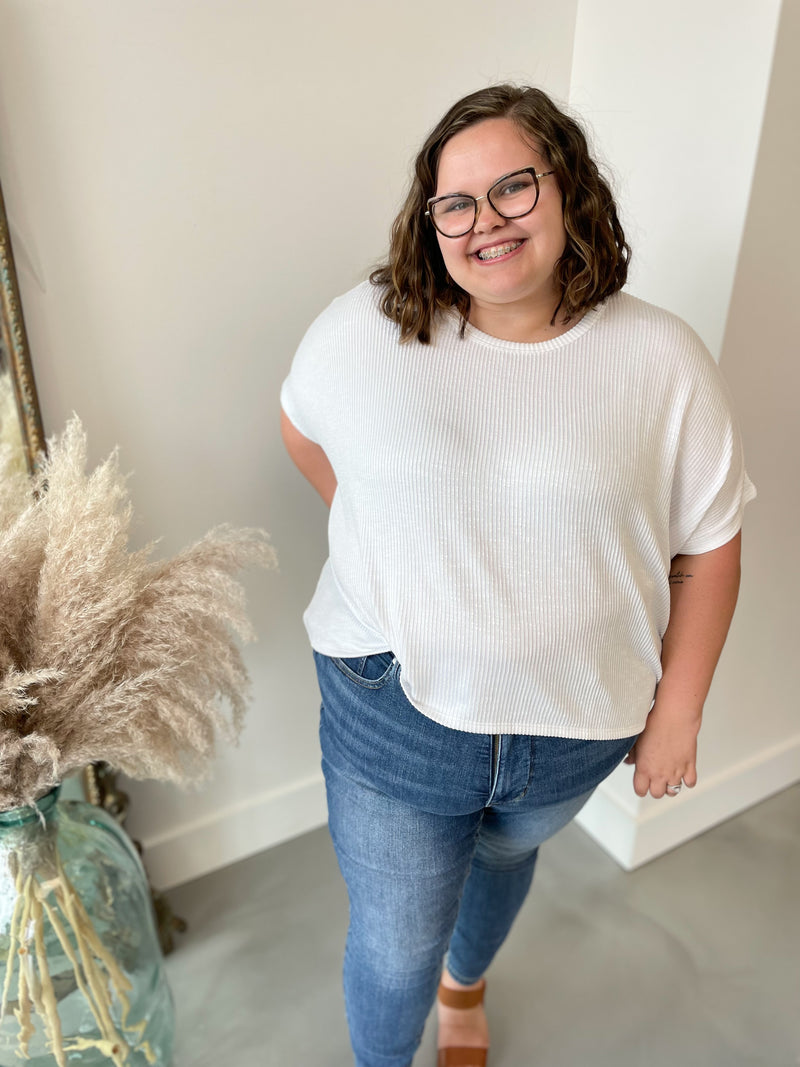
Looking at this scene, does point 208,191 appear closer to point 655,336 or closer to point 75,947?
point 655,336

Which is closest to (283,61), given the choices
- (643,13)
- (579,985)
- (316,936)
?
(643,13)

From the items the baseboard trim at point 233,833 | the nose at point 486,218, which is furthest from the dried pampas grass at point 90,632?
the baseboard trim at point 233,833

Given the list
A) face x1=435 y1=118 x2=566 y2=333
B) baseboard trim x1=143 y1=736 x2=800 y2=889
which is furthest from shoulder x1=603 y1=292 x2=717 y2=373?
baseboard trim x1=143 y1=736 x2=800 y2=889

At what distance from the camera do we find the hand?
1.11m

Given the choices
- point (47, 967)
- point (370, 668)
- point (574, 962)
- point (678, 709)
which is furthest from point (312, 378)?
point (574, 962)

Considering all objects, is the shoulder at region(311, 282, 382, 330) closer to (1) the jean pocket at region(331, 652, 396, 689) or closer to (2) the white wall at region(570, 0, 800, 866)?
(1) the jean pocket at region(331, 652, 396, 689)

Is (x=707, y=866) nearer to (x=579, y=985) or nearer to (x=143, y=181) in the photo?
(x=579, y=985)

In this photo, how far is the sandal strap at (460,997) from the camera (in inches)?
57.1

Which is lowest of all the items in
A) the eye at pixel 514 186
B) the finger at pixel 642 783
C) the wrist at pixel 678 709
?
the finger at pixel 642 783

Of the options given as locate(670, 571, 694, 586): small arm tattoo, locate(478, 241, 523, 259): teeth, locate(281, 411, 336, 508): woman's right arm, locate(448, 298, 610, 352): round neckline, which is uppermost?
locate(478, 241, 523, 259): teeth

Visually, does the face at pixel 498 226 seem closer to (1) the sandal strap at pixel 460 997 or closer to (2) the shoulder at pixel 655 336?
(2) the shoulder at pixel 655 336

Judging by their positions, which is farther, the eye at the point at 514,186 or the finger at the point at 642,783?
the finger at the point at 642,783

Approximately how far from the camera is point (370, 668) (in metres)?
1.05

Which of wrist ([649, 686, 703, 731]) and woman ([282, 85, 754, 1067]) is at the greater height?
woman ([282, 85, 754, 1067])
